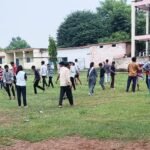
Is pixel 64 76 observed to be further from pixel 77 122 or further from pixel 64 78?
pixel 77 122

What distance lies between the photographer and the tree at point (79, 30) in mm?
66000

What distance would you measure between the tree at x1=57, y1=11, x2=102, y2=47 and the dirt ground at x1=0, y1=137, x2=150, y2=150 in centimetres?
5667

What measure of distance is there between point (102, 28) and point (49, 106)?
2027 inches

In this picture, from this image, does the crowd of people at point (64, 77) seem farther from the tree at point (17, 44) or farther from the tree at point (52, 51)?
the tree at point (17, 44)

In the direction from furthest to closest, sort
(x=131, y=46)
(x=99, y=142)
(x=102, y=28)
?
(x=102, y=28), (x=131, y=46), (x=99, y=142)

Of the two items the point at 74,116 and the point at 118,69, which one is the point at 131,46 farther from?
the point at 74,116

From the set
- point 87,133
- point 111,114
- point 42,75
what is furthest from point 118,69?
point 87,133

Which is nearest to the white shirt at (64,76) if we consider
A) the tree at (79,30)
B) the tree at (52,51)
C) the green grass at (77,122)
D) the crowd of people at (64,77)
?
the crowd of people at (64,77)

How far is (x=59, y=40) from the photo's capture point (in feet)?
231

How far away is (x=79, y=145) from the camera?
9062mm

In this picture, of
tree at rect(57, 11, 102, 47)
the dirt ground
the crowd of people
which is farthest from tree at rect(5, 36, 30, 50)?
the dirt ground

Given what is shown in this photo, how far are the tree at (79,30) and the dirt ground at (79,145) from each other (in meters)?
56.7

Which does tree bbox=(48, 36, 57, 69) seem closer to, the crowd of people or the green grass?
the crowd of people

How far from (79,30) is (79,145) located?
58549 mm
